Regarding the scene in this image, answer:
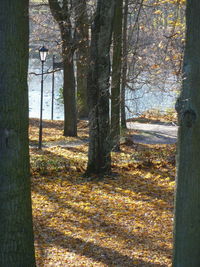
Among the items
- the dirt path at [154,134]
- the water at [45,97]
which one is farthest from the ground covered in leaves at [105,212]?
the water at [45,97]

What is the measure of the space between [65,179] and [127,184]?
1.53 metres

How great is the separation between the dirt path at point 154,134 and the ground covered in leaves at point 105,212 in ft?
15.1

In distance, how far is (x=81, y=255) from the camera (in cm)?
621

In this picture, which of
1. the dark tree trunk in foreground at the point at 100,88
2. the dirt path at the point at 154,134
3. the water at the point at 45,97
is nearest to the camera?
the dark tree trunk in foreground at the point at 100,88

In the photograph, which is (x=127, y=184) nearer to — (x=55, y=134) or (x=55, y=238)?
(x=55, y=238)

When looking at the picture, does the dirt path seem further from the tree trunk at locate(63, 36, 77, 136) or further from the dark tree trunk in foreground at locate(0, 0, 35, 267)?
the dark tree trunk in foreground at locate(0, 0, 35, 267)

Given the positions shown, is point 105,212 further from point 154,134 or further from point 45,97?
point 45,97

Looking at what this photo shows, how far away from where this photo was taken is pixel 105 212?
8062mm

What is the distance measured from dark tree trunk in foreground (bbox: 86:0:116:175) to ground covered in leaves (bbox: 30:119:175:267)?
503 millimetres

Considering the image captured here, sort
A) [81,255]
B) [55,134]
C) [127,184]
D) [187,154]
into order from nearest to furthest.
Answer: [187,154]
[81,255]
[127,184]
[55,134]

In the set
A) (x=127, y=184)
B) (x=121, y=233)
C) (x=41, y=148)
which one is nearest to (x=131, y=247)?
(x=121, y=233)

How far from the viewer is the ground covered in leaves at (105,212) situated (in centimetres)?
623

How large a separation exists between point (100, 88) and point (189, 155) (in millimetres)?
5221

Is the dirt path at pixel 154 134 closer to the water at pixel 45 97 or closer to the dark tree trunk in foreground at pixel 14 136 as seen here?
the water at pixel 45 97
